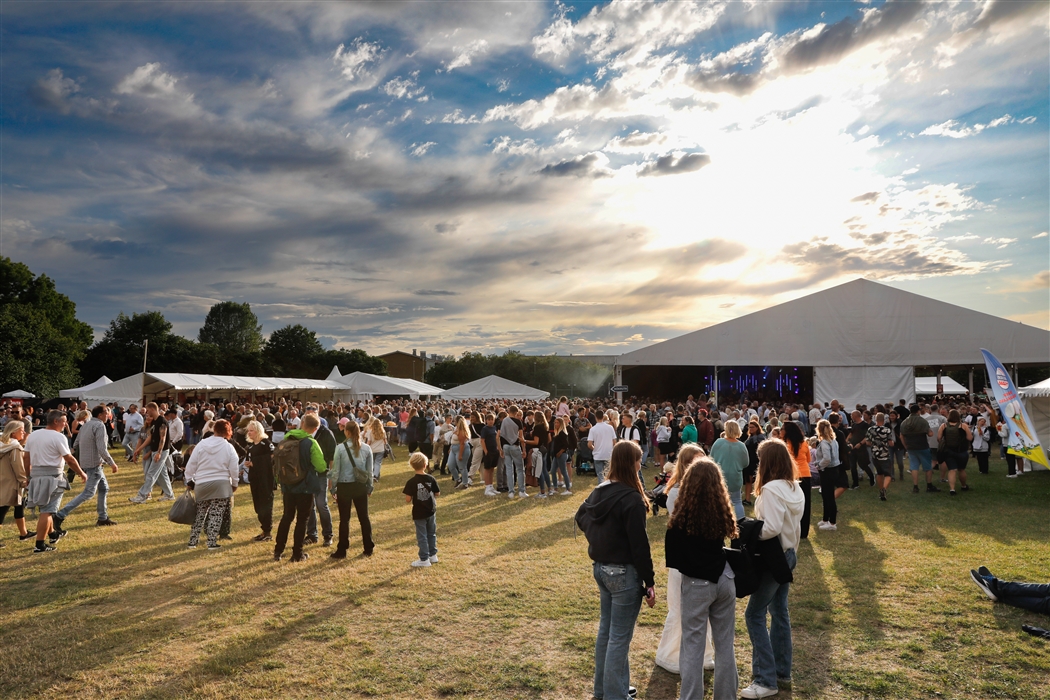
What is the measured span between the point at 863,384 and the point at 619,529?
25.7 meters

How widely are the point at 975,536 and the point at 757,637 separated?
20.4 ft

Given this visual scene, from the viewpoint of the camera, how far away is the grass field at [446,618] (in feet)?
13.9

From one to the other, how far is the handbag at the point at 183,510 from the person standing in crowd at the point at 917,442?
480 inches

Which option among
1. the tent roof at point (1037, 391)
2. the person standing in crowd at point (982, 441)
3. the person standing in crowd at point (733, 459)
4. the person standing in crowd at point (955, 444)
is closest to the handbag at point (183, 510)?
the person standing in crowd at point (733, 459)

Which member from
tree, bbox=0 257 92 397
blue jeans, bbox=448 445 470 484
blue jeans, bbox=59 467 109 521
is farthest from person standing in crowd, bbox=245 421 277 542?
tree, bbox=0 257 92 397

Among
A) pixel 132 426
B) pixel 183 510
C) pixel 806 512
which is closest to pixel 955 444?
pixel 806 512

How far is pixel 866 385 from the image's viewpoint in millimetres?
25312

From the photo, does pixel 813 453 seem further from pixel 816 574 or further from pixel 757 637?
pixel 757 637

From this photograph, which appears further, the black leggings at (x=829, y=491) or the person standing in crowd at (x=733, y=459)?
the black leggings at (x=829, y=491)

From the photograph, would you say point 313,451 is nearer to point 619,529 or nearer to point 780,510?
point 619,529

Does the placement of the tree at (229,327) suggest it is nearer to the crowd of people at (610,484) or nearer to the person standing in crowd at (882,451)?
the crowd of people at (610,484)

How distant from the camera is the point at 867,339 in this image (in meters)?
25.2

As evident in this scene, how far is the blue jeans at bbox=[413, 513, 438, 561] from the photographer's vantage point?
7.09m

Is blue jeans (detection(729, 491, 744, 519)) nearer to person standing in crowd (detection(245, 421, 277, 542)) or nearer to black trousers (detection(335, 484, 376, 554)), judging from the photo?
black trousers (detection(335, 484, 376, 554))
